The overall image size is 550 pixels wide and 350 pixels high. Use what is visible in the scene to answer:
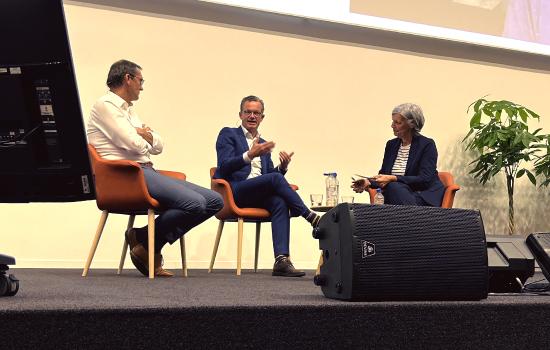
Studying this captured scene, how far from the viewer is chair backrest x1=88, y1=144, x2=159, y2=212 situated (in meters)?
3.16

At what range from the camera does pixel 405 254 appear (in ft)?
5.72

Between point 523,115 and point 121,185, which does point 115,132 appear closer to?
point 121,185

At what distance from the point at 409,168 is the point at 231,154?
1.11 metres

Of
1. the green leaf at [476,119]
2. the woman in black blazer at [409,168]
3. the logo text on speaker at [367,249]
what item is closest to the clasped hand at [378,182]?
the woman in black blazer at [409,168]

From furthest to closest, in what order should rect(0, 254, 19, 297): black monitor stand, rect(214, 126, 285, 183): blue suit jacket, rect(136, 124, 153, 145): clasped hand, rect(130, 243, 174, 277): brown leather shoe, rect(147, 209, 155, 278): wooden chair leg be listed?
rect(214, 126, 285, 183): blue suit jacket < rect(136, 124, 153, 145): clasped hand < rect(130, 243, 174, 277): brown leather shoe < rect(147, 209, 155, 278): wooden chair leg < rect(0, 254, 19, 297): black monitor stand

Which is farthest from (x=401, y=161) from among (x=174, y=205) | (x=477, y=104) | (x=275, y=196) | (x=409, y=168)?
(x=174, y=205)

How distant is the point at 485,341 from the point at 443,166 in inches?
150

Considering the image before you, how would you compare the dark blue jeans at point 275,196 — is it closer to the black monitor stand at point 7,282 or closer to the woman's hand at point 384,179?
the woman's hand at point 384,179

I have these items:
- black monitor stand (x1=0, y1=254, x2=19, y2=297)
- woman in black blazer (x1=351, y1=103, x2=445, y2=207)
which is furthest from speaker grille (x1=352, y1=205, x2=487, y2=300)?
woman in black blazer (x1=351, y1=103, x2=445, y2=207)

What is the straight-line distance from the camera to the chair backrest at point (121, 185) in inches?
125

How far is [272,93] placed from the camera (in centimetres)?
490

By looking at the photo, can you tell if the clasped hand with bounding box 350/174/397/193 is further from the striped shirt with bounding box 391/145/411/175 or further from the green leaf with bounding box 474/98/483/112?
the green leaf with bounding box 474/98/483/112

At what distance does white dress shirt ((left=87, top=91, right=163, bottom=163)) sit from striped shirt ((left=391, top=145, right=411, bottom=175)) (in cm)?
160

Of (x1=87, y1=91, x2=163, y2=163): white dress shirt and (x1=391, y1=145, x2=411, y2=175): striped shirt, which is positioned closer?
(x1=87, y1=91, x2=163, y2=163): white dress shirt
